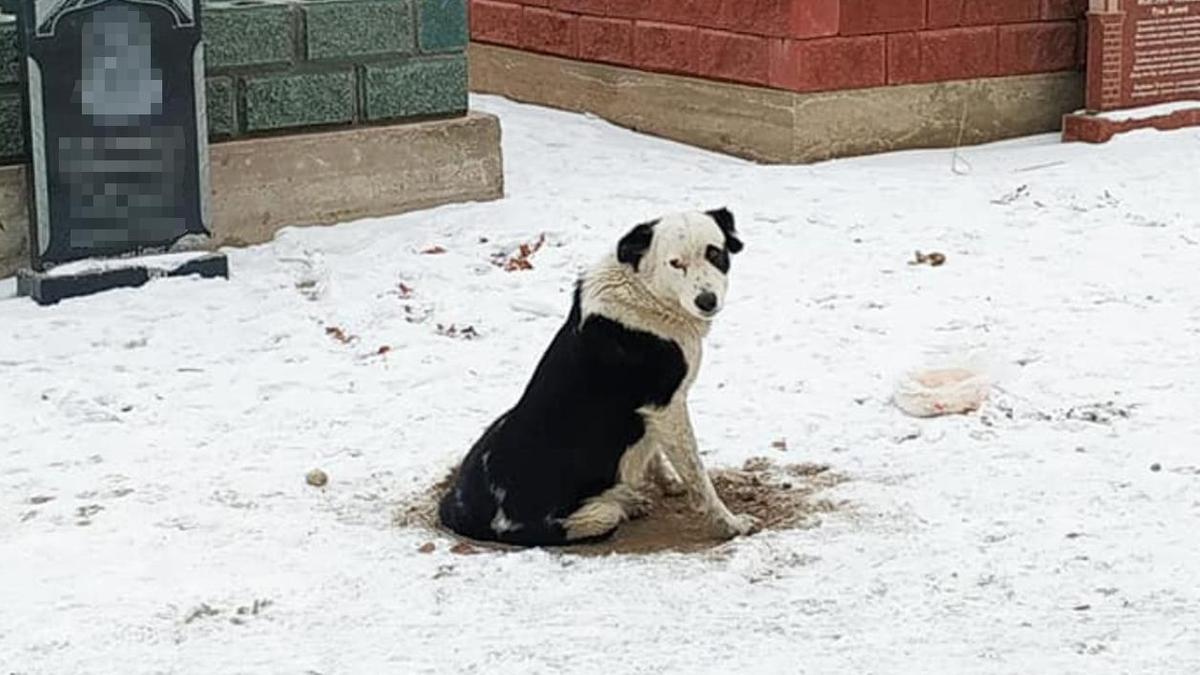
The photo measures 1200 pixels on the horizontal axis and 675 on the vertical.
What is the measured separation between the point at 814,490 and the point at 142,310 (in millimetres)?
3597

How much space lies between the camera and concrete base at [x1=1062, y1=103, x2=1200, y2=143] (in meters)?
12.4

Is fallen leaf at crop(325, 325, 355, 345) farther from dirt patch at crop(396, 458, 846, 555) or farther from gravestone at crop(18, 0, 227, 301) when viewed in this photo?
dirt patch at crop(396, 458, 846, 555)

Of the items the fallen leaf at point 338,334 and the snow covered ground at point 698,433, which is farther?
the fallen leaf at point 338,334

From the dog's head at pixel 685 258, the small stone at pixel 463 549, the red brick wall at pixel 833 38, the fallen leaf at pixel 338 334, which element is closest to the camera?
the dog's head at pixel 685 258

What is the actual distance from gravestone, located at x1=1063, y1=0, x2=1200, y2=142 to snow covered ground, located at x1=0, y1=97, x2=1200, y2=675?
945mm

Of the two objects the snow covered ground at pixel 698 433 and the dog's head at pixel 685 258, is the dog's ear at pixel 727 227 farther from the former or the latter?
the snow covered ground at pixel 698 433

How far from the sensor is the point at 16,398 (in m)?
A: 7.77

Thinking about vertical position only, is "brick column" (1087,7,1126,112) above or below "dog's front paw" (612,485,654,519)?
above

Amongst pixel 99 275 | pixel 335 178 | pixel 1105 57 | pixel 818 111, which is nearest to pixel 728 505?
pixel 99 275

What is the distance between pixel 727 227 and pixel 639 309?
345mm

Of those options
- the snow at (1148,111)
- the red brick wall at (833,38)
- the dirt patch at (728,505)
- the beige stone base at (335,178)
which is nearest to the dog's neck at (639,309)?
the dirt patch at (728,505)

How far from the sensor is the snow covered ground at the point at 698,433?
529 centimetres

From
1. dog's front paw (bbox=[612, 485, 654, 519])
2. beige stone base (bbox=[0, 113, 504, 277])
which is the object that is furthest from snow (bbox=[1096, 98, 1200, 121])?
dog's front paw (bbox=[612, 485, 654, 519])

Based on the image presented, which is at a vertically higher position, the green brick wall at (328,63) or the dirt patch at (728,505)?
the green brick wall at (328,63)
